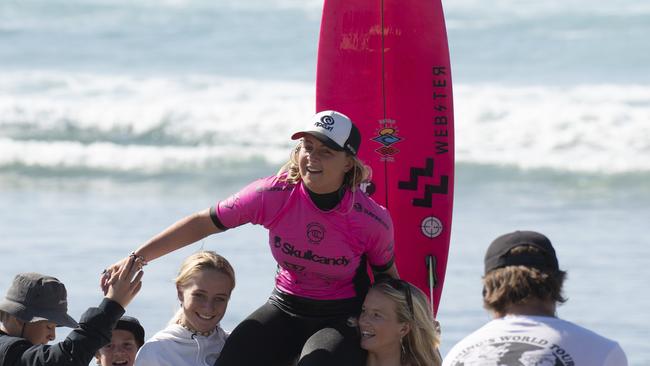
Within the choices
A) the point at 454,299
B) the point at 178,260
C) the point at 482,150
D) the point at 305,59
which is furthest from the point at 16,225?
the point at 305,59

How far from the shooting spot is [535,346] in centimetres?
357

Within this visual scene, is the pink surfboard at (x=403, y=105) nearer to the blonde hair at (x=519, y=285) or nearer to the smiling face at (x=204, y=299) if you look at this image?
the smiling face at (x=204, y=299)

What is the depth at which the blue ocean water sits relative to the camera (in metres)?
9.94

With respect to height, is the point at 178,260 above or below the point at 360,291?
below

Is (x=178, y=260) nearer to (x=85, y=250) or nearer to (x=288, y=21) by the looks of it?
(x=85, y=250)

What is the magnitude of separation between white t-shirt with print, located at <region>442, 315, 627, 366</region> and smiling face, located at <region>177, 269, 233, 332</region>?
1.70 meters

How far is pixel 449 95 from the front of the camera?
7059mm

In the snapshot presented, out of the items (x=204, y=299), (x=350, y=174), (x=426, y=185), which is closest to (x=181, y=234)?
(x=204, y=299)

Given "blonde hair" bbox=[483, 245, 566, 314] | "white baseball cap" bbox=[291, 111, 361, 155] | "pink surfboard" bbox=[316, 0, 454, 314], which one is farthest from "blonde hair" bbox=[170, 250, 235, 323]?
"blonde hair" bbox=[483, 245, 566, 314]

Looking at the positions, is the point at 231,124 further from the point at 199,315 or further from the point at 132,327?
the point at 199,315

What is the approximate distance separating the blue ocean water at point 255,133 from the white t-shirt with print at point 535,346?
4.66m

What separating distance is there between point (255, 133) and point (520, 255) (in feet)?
45.4

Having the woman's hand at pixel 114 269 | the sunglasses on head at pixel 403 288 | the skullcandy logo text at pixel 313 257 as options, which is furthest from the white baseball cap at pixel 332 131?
the woman's hand at pixel 114 269

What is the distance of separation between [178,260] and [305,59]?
433 inches
